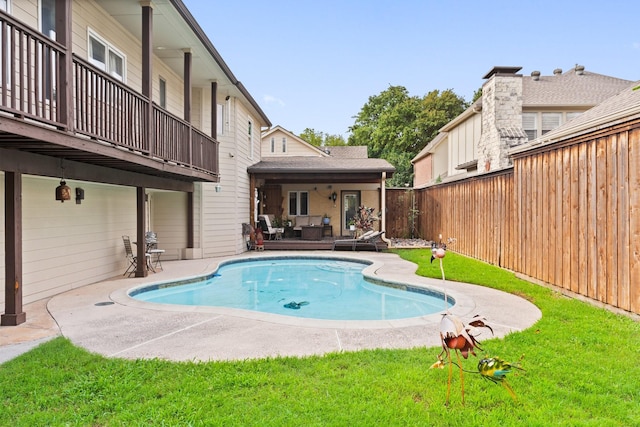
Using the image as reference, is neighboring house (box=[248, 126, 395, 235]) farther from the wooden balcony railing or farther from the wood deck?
the wooden balcony railing

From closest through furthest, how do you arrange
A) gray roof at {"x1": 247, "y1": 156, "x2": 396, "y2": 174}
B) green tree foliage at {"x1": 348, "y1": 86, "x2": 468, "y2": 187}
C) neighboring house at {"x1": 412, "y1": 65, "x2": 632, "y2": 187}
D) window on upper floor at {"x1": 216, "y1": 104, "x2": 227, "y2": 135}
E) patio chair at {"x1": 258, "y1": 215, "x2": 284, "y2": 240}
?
window on upper floor at {"x1": 216, "y1": 104, "x2": 227, "y2": 135} < gray roof at {"x1": 247, "y1": 156, "x2": 396, "y2": 174} < patio chair at {"x1": 258, "y1": 215, "x2": 284, "y2": 240} < neighboring house at {"x1": 412, "y1": 65, "x2": 632, "y2": 187} < green tree foliage at {"x1": 348, "y1": 86, "x2": 468, "y2": 187}

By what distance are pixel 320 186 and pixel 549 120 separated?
998 cm

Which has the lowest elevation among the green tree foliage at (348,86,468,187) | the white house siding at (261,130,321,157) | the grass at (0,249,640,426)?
the grass at (0,249,640,426)

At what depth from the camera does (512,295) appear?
6570mm

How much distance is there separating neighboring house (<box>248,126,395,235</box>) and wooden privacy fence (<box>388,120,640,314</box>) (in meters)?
5.31

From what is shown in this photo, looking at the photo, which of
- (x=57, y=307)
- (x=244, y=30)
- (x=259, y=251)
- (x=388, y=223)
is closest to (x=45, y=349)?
(x=57, y=307)

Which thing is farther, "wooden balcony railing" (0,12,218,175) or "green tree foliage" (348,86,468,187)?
"green tree foliage" (348,86,468,187)

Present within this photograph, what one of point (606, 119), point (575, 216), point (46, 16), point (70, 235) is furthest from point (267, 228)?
point (606, 119)

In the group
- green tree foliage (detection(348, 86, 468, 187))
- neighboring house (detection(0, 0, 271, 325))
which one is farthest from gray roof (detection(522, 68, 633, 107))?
green tree foliage (detection(348, 86, 468, 187))

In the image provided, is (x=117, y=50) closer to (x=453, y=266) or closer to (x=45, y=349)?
(x=45, y=349)

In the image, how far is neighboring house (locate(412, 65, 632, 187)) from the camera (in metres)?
15.2

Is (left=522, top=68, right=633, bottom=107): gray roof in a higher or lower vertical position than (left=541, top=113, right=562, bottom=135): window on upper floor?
higher

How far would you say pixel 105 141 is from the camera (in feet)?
18.6

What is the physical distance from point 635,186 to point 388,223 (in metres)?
12.8
